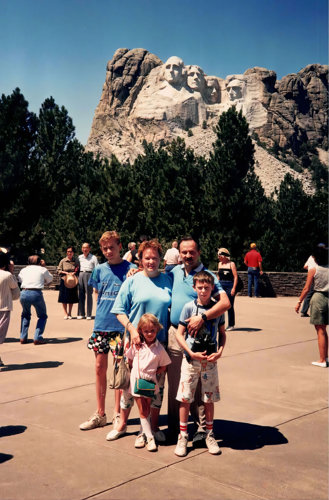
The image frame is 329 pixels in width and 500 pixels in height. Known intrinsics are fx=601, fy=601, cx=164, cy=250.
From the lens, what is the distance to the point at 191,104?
155 meters

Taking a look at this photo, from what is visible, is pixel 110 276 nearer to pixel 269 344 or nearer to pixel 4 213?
pixel 269 344

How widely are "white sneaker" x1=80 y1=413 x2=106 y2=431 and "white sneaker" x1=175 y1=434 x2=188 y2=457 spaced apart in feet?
3.13

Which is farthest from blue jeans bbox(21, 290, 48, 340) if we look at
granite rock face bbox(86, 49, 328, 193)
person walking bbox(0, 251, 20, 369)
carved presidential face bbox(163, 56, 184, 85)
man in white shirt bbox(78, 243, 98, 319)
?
carved presidential face bbox(163, 56, 184, 85)

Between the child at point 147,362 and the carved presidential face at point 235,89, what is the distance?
16709 cm

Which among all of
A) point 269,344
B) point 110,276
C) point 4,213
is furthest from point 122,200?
point 110,276

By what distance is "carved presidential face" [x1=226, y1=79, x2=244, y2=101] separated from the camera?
165 m

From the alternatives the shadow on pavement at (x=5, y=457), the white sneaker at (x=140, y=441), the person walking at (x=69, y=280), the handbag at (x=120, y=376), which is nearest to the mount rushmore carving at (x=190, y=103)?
the person walking at (x=69, y=280)

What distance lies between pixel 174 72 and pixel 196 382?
16032cm

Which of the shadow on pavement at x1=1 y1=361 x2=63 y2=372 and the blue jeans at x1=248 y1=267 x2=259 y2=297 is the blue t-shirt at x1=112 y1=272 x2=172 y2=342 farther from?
the blue jeans at x1=248 y1=267 x2=259 y2=297

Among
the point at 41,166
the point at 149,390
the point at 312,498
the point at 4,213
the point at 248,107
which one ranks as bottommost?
the point at 312,498

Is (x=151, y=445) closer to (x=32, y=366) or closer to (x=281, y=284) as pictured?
(x=32, y=366)

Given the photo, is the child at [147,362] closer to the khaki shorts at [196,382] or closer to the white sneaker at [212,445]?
the khaki shorts at [196,382]

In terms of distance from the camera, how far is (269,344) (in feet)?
33.2

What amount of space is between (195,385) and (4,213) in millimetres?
36460
